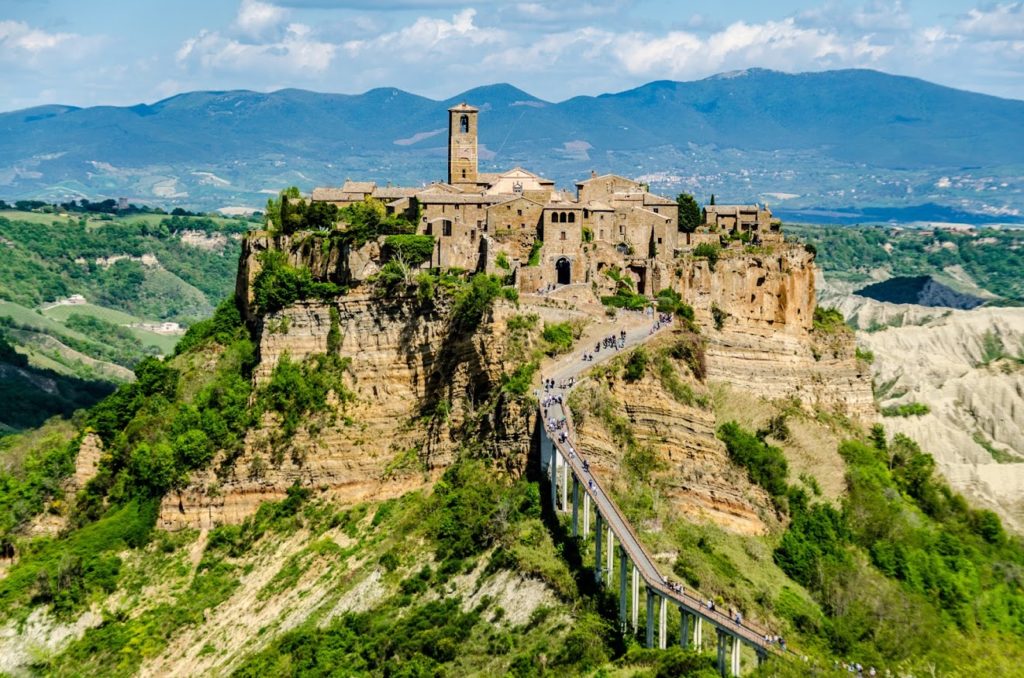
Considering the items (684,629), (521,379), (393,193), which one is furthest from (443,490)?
(393,193)

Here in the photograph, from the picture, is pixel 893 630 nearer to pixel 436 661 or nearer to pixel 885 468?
pixel 436 661

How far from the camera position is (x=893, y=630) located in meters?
45.4

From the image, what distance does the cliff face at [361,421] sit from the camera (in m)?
54.7

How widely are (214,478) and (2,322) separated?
108 meters

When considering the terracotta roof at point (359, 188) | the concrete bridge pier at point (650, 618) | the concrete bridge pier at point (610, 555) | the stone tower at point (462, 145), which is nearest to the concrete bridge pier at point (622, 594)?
the concrete bridge pier at point (610, 555)

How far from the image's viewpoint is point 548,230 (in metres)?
59.8

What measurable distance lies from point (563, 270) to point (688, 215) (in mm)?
8619

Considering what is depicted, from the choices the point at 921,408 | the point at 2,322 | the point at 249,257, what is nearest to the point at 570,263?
the point at 249,257

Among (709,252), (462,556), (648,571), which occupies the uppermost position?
(709,252)

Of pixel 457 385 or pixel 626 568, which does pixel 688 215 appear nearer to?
pixel 457 385

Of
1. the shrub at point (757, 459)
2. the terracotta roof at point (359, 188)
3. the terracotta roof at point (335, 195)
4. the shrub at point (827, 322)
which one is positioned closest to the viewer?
the shrub at point (757, 459)

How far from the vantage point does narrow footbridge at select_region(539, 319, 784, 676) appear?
37.3 m

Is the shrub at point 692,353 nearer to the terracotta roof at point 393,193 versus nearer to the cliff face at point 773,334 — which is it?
the cliff face at point 773,334

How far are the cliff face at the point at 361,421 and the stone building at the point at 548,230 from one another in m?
3.71
